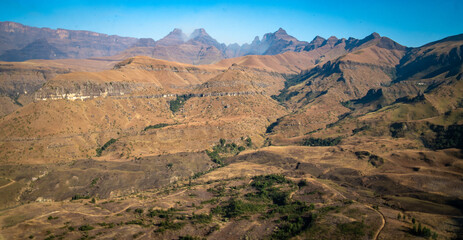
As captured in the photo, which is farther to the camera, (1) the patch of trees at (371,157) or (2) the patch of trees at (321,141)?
(2) the patch of trees at (321,141)

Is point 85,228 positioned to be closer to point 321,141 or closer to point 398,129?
point 321,141

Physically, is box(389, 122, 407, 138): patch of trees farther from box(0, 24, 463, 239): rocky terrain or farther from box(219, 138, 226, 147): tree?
box(219, 138, 226, 147): tree

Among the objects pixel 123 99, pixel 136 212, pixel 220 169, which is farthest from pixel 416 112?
pixel 123 99

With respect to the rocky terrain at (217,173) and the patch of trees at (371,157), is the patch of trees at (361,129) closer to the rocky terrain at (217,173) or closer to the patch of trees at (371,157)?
the rocky terrain at (217,173)

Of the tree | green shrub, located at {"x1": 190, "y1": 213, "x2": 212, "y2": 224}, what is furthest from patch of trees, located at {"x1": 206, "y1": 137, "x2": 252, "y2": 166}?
green shrub, located at {"x1": 190, "y1": 213, "x2": 212, "y2": 224}

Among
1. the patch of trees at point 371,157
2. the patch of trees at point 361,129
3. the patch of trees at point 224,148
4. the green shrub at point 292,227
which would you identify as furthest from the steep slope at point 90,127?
the green shrub at point 292,227

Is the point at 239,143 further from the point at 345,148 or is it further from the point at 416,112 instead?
the point at 416,112

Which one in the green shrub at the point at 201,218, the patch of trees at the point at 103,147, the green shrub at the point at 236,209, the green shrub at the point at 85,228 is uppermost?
the patch of trees at the point at 103,147

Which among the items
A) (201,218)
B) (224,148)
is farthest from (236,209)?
(224,148)

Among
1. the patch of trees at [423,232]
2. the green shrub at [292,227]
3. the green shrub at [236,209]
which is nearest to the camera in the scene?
the patch of trees at [423,232]

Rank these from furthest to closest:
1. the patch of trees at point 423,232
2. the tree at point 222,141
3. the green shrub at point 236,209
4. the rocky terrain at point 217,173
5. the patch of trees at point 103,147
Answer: the tree at point 222,141, the patch of trees at point 103,147, the green shrub at point 236,209, the rocky terrain at point 217,173, the patch of trees at point 423,232

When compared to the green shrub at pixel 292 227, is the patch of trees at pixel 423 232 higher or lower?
higher
